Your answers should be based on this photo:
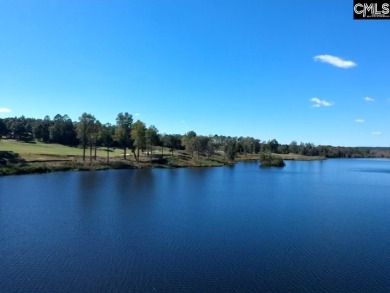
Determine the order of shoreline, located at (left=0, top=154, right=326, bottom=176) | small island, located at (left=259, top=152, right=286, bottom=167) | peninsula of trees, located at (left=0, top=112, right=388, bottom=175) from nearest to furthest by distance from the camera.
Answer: shoreline, located at (left=0, top=154, right=326, bottom=176) → peninsula of trees, located at (left=0, top=112, right=388, bottom=175) → small island, located at (left=259, top=152, right=286, bottom=167)

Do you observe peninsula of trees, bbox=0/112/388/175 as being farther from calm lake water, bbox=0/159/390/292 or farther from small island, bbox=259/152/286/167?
calm lake water, bbox=0/159/390/292

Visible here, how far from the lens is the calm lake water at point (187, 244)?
23719mm

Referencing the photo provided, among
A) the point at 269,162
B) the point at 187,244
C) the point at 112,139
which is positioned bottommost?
the point at 187,244

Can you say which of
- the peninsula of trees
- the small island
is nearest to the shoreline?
the peninsula of trees

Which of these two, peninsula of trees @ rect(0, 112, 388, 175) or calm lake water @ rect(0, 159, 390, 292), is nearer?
calm lake water @ rect(0, 159, 390, 292)

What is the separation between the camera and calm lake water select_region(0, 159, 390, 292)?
23.7m

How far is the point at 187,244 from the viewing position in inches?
1259

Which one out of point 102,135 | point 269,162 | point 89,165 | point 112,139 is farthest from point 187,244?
point 269,162

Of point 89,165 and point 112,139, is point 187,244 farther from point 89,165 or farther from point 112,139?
point 112,139

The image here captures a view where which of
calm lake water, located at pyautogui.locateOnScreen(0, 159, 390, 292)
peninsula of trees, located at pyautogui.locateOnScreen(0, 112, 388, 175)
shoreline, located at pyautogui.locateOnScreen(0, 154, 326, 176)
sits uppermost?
peninsula of trees, located at pyautogui.locateOnScreen(0, 112, 388, 175)

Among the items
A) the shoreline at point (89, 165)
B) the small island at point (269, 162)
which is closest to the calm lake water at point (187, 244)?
the shoreline at point (89, 165)

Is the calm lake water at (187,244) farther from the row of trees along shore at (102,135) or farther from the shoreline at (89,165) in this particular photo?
the row of trees along shore at (102,135)

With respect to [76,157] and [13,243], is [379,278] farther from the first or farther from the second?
[76,157]

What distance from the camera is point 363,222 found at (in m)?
43.2
